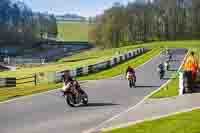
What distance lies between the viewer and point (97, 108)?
20.2 meters

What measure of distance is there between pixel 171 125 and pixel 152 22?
144099 millimetres

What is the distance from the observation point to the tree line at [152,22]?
470ft

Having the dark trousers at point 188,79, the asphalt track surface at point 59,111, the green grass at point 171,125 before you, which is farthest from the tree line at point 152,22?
the green grass at point 171,125

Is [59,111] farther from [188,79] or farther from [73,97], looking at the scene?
[188,79]

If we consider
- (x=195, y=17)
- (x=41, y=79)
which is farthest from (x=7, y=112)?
(x=195, y=17)

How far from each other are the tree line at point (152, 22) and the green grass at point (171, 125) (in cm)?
12609

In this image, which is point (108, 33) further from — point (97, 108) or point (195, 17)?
point (97, 108)

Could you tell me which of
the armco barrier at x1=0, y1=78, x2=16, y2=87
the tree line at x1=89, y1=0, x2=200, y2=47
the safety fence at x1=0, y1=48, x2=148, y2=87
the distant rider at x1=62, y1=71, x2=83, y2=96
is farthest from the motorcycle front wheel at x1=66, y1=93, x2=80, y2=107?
the tree line at x1=89, y1=0, x2=200, y2=47

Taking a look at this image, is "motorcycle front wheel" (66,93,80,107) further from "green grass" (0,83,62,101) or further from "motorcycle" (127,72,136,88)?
"motorcycle" (127,72,136,88)

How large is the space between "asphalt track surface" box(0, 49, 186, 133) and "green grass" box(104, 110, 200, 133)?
1.98m

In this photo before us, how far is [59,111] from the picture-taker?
768 inches

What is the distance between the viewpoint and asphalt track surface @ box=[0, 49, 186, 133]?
51.9 feet

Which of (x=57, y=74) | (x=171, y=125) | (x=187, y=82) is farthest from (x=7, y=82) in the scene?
(x=171, y=125)

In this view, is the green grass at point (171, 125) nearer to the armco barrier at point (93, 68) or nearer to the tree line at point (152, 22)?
the armco barrier at point (93, 68)
